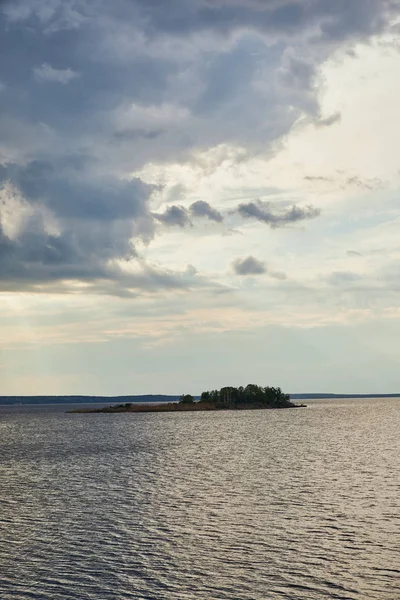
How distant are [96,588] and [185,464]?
193 ft

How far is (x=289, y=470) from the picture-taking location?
84188mm

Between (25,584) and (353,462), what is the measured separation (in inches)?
2600

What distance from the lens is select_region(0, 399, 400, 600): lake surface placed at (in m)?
35.9

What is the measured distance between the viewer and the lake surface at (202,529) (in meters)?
35.9

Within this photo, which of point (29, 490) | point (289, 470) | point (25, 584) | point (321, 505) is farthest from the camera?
point (289, 470)

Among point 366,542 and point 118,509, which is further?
point 118,509

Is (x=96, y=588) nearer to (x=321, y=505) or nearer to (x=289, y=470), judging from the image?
(x=321, y=505)

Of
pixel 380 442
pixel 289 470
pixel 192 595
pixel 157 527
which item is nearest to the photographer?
pixel 192 595

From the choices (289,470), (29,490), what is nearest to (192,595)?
(29,490)

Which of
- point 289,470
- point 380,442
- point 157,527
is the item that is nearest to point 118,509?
point 157,527

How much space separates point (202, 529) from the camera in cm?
4931

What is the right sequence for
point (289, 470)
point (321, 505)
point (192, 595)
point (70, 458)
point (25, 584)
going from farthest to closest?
point (70, 458)
point (289, 470)
point (321, 505)
point (25, 584)
point (192, 595)

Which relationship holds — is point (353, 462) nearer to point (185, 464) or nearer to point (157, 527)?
point (185, 464)

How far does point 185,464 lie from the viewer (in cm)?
9388
